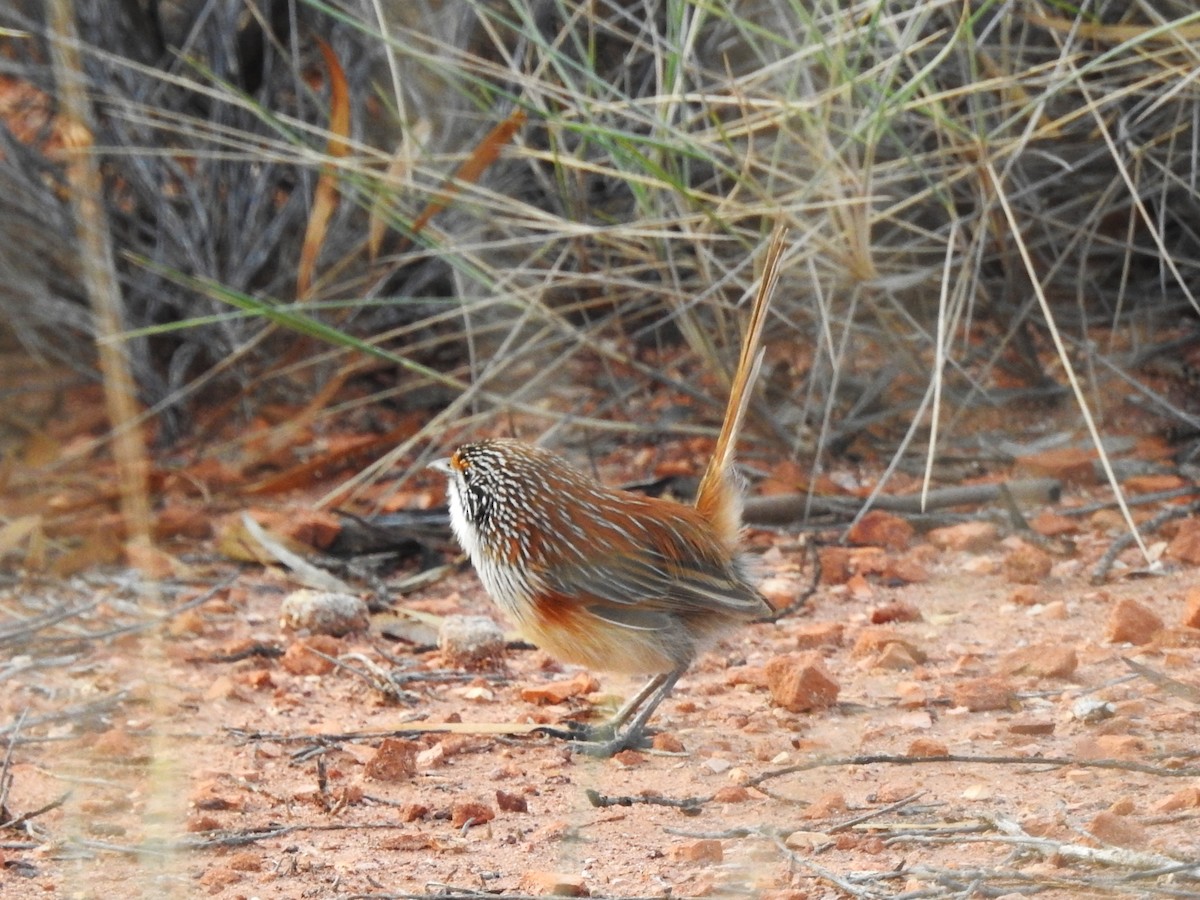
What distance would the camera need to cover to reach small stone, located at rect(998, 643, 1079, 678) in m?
3.96

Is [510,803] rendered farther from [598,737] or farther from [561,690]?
[561,690]

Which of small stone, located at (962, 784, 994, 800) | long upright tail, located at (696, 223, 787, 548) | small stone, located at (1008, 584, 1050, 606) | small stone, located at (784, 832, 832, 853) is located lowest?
small stone, located at (1008, 584, 1050, 606)

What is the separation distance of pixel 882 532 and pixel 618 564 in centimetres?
169

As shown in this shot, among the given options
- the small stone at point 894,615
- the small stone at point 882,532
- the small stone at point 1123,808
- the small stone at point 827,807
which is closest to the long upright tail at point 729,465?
the small stone at point 894,615

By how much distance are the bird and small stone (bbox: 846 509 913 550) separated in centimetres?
114

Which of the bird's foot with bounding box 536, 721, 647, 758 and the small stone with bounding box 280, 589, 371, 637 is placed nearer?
the bird's foot with bounding box 536, 721, 647, 758

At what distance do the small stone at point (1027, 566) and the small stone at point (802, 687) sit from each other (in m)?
1.07

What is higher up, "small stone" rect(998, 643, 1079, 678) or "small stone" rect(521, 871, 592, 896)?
"small stone" rect(521, 871, 592, 896)

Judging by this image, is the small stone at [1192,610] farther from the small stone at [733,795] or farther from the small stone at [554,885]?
the small stone at [554,885]

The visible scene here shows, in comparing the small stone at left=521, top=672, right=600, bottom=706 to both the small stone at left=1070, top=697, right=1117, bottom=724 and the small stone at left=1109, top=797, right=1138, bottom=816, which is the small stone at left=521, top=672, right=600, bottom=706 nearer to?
the small stone at left=1070, top=697, right=1117, bottom=724

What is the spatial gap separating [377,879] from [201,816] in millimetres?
581

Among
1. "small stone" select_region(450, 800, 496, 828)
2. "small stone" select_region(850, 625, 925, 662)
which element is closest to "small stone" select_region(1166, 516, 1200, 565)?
"small stone" select_region(850, 625, 925, 662)

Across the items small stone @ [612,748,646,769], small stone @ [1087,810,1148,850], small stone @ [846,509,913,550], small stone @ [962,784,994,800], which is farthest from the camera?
small stone @ [846,509,913,550]

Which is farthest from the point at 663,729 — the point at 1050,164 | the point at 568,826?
the point at 1050,164
